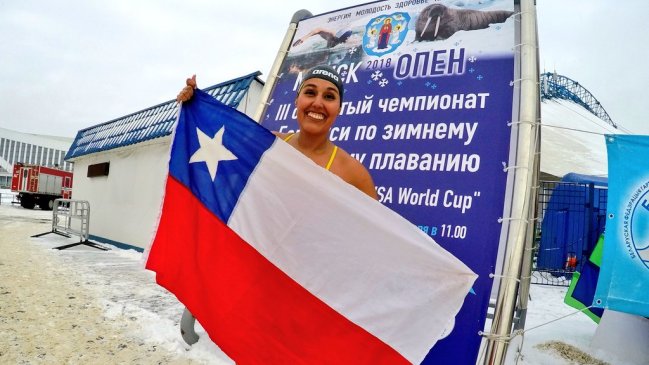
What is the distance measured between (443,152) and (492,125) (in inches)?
12.8

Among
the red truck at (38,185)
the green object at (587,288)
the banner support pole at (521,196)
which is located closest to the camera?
the banner support pole at (521,196)

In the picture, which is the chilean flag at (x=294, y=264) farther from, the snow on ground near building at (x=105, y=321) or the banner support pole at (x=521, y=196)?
the snow on ground near building at (x=105, y=321)

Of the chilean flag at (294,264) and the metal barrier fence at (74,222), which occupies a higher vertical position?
the chilean flag at (294,264)

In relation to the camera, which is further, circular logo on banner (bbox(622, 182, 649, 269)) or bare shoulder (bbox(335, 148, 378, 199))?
circular logo on banner (bbox(622, 182, 649, 269))

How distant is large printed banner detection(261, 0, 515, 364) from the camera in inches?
83.4

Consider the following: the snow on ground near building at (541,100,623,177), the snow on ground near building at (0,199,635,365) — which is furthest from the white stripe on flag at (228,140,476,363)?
the snow on ground near building at (541,100,623,177)

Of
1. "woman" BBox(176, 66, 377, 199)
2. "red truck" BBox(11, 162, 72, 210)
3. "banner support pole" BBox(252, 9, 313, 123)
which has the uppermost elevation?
"banner support pole" BBox(252, 9, 313, 123)

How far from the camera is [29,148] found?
91.1 metres

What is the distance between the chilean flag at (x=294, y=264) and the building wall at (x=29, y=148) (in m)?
78.4

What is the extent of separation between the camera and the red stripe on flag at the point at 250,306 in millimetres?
1772

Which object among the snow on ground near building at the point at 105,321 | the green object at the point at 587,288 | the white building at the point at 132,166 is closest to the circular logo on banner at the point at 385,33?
the snow on ground near building at the point at 105,321

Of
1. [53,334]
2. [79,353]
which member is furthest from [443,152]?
[53,334]

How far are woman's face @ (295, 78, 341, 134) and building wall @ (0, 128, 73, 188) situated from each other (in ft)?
259

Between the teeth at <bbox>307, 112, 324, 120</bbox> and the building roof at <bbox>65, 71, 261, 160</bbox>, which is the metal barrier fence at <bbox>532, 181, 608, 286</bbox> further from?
the teeth at <bbox>307, 112, 324, 120</bbox>
